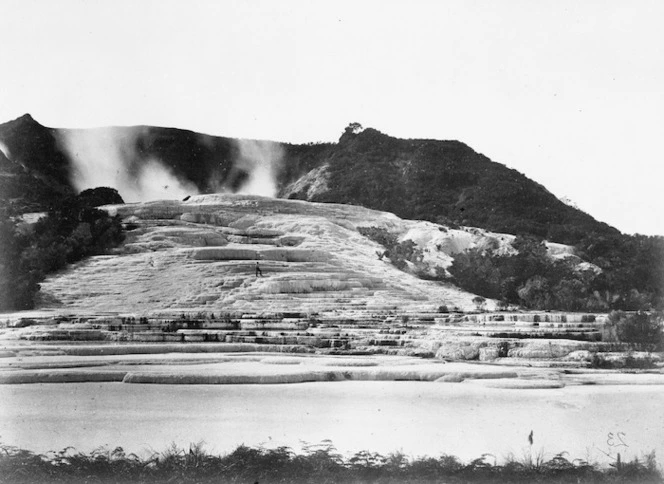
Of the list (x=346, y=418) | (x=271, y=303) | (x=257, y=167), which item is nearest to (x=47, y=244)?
(x=271, y=303)

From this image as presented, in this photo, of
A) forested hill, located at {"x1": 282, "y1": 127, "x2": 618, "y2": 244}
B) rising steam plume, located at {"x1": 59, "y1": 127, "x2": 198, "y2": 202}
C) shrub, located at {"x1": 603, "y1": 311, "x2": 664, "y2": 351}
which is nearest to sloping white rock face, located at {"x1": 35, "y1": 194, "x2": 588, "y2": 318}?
shrub, located at {"x1": 603, "y1": 311, "x2": 664, "y2": 351}

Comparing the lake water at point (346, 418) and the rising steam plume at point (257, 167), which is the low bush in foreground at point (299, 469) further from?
the rising steam plume at point (257, 167)

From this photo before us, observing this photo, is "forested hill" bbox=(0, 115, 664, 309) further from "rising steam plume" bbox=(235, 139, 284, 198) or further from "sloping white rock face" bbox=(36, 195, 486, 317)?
"sloping white rock face" bbox=(36, 195, 486, 317)

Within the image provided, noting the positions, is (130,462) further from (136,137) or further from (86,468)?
(136,137)

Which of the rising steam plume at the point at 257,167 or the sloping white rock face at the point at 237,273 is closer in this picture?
the sloping white rock face at the point at 237,273

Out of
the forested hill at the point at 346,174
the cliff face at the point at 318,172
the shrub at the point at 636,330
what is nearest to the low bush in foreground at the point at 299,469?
the shrub at the point at 636,330

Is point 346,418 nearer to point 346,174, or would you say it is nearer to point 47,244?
point 47,244
